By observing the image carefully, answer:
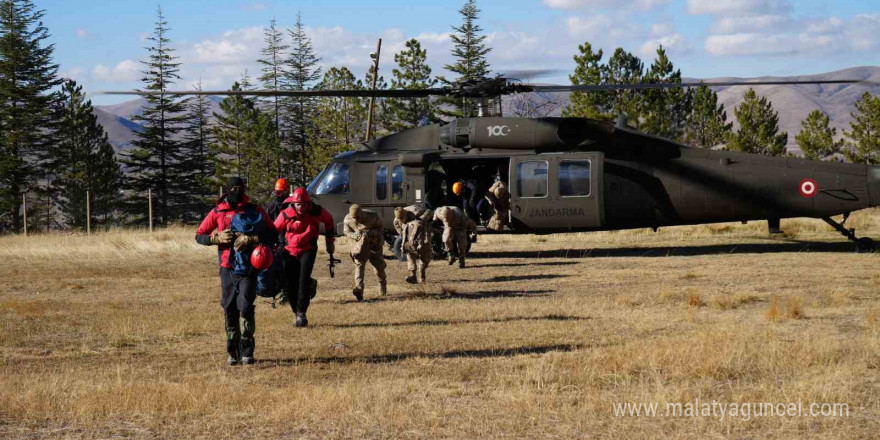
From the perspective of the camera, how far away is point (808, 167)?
2008 cm

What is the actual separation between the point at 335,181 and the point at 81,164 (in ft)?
181

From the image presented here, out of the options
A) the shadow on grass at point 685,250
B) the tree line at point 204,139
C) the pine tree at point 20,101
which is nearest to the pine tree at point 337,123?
the tree line at point 204,139

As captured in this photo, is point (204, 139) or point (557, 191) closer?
point (557, 191)

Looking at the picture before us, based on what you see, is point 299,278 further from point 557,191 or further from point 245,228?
point 557,191

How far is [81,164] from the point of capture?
71250mm

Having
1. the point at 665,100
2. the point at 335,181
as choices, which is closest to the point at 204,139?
the point at 665,100

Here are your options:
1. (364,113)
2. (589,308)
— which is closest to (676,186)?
(589,308)

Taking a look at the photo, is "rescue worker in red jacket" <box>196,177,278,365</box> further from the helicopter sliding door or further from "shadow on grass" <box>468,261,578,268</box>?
the helicopter sliding door

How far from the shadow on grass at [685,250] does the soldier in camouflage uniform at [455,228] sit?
3.12 m

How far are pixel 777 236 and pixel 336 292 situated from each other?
15520 millimetres

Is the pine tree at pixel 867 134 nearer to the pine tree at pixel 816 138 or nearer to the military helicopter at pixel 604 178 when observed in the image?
the pine tree at pixel 816 138

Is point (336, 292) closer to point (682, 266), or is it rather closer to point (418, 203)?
point (418, 203)

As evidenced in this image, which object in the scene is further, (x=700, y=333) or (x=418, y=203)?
(x=418, y=203)

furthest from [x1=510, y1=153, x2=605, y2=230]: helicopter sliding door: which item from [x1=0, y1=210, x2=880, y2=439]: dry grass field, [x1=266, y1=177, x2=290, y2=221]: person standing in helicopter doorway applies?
[x1=266, y1=177, x2=290, y2=221]: person standing in helicopter doorway
